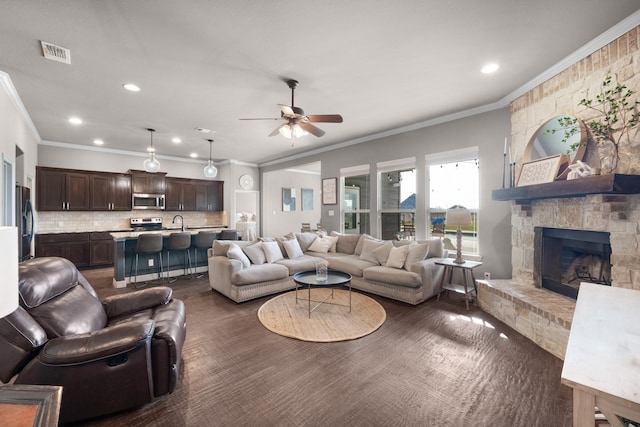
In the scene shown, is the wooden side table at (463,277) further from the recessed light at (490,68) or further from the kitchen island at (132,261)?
the kitchen island at (132,261)

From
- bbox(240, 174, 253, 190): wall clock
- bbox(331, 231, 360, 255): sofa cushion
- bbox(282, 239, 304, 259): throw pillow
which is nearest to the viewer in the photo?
bbox(282, 239, 304, 259): throw pillow

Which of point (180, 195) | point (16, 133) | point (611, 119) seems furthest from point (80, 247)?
point (611, 119)

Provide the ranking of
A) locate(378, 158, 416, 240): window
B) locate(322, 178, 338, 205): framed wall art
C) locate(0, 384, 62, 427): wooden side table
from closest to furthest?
locate(0, 384, 62, 427): wooden side table, locate(378, 158, 416, 240): window, locate(322, 178, 338, 205): framed wall art

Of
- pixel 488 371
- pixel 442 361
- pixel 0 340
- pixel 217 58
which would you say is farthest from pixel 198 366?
pixel 217 58

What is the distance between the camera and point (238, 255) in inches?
160

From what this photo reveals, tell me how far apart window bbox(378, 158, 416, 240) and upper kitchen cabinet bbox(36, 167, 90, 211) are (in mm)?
6764

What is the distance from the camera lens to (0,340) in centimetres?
148

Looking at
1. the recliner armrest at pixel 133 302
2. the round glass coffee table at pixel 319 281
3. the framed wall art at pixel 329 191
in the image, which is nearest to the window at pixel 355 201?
the framed wall art at pixel 329 191

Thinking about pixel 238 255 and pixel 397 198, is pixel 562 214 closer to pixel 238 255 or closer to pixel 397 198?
pixel 397 198

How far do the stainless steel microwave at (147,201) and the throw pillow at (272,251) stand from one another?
431 centimetres

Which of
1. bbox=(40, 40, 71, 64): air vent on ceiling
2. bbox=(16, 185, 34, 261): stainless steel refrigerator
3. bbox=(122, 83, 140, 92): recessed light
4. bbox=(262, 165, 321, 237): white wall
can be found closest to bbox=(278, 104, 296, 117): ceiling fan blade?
bbox=(122, 83, 140, 92): recessed light

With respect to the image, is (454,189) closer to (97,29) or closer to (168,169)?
(97,29)

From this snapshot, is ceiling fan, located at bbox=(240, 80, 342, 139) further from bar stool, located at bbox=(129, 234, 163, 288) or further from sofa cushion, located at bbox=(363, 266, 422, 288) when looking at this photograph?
bar stool, located at bbox=(129, 234, 163, 288)

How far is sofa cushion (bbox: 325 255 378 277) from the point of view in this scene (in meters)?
4.33
